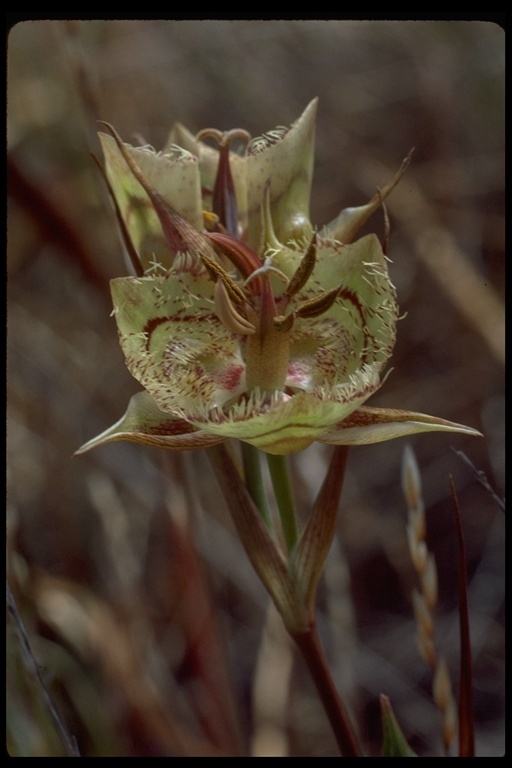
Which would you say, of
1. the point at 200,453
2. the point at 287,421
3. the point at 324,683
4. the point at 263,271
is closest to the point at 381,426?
the point at 287,421

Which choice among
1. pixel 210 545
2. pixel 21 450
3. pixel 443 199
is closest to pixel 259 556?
pixel 210 545

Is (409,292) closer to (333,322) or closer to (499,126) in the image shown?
(499,126)

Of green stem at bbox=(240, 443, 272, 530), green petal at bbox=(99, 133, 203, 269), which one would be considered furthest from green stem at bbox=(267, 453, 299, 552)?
green petal at bbox=(99, 133, 203, 269)

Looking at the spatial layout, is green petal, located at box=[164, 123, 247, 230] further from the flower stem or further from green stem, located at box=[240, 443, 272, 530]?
the flower stem

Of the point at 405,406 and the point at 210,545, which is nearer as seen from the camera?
the point at 210,545

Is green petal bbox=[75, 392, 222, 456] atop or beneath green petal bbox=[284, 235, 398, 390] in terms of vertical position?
beneath
